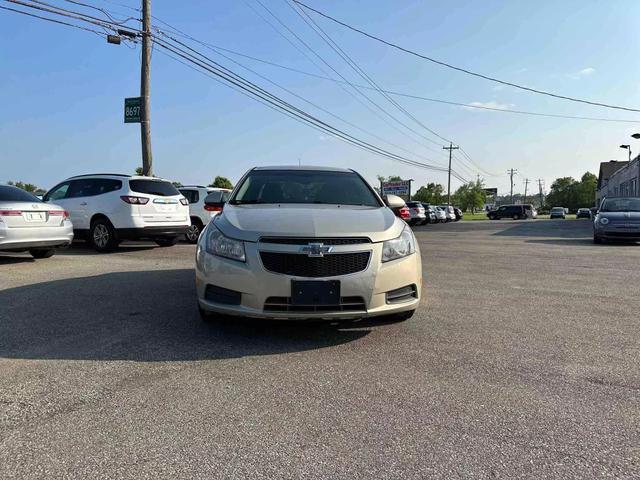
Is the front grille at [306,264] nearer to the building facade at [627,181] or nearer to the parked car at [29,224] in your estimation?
the parked car at [29,224]

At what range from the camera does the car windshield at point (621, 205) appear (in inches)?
594

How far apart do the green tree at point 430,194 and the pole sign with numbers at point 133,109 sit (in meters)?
112

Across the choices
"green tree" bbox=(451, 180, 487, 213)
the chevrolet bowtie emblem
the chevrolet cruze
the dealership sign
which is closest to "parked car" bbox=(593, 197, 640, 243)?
the chevrolet cruze

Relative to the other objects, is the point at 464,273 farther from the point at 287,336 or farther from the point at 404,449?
the point at 404,449

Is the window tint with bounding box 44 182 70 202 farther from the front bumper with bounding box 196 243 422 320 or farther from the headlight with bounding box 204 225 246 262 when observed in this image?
the front bumper with bounding box 196 243 422 320

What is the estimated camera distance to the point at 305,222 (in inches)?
167

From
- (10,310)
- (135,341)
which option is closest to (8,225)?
(10,310)

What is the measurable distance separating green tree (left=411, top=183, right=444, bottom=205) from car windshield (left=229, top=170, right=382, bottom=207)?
397ft

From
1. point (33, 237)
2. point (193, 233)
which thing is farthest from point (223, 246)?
point (193, 233)

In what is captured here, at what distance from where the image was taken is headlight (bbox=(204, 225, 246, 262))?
4082 millimetres

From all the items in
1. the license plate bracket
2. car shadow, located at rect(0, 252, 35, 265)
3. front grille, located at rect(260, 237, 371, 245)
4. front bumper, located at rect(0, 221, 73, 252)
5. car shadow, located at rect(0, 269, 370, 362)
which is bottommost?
car shadow, located at rect(0, 269, 370, 362)

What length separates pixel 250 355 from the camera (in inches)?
154

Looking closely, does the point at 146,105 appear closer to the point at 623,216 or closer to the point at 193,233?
the point at 193,233

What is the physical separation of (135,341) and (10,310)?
2.00 meters
